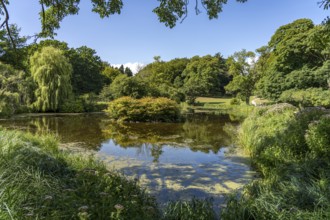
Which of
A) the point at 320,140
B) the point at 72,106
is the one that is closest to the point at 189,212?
the point at 320,140

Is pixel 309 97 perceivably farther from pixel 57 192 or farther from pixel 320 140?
pixel 57 192

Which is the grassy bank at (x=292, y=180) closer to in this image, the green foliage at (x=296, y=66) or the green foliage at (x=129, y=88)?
the green foliage at (x=296, y=66)

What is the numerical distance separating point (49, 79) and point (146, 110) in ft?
32.8

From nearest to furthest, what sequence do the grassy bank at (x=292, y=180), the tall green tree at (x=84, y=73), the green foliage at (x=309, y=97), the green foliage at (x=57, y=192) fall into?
the green foliage at (x=57, y=192) → the grassy bank at (x=292, y=180) → the green foliage at (x=309, y=97) → the tall green tree at (x=84, y=73)

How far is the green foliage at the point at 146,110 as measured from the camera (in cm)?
1817

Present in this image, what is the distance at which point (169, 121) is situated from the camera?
18.7 meters

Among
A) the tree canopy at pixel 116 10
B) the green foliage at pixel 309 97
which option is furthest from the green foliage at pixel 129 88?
the tree canopy at pixel 116 10

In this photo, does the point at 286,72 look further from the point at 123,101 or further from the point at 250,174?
the point at 250,174

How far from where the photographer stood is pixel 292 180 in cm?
414

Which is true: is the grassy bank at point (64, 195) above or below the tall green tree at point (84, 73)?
below

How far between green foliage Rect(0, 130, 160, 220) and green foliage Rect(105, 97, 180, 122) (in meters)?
12.5

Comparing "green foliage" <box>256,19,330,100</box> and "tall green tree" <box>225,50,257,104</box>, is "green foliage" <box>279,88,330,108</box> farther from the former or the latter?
"tall green tree" <box>225,50,257,104</box>

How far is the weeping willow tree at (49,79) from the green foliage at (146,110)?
696cm

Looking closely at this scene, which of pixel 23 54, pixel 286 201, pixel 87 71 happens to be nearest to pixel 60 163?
pixel 23 54
